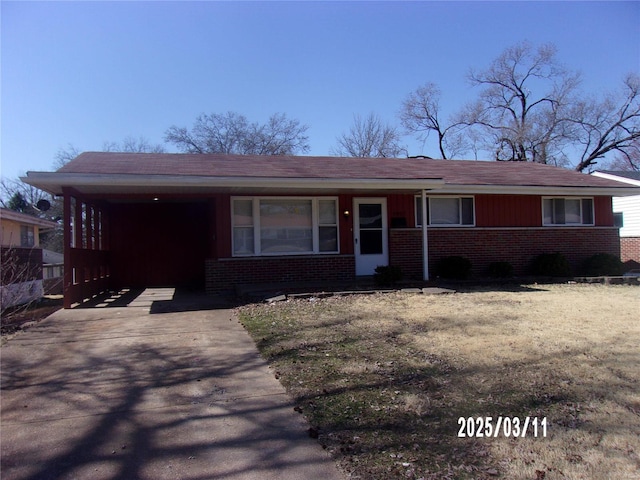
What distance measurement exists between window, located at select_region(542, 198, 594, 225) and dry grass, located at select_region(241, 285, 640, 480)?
6.38 metres

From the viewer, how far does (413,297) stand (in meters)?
10.4

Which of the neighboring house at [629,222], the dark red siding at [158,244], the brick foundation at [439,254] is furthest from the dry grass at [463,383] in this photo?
the neighboring house at [629,222]

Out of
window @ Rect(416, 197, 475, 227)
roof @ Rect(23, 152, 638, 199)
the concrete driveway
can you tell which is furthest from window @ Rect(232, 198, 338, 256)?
the concrete driveway

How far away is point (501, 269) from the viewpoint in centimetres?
1328

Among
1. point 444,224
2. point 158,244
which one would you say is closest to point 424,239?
point 444,224

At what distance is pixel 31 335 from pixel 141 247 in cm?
836

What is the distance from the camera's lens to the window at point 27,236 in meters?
16.9

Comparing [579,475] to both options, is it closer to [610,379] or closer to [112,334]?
[610,379]

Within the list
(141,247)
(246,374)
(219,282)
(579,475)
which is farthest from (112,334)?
(141,247)

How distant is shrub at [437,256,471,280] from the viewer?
1289 centimetres

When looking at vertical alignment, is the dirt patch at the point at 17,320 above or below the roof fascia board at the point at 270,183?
below

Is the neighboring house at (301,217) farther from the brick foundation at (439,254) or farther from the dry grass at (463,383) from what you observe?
the dry grass at (463,383)

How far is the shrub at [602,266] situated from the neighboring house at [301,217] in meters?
0.52

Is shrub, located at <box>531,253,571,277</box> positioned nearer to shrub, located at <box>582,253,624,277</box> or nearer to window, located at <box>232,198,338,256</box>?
shrub, located at <box>582,253,624,277</box>
